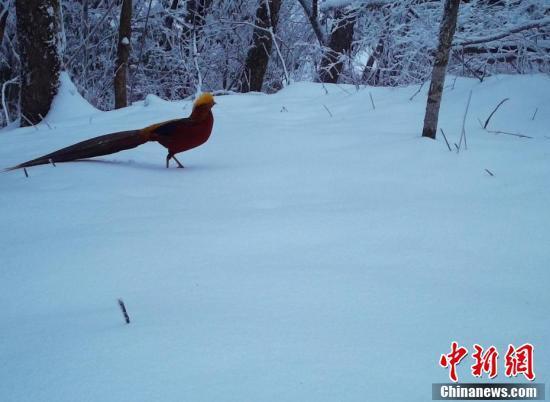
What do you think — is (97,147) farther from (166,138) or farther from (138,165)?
(166,138)

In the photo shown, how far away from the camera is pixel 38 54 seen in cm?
462

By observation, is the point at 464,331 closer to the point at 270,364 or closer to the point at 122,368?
the point at 270,364

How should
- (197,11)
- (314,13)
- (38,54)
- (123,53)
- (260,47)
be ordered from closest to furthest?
(38,54), (123,53), (260,47), (314,13), (197,11)

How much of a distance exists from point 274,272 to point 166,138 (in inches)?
72.0

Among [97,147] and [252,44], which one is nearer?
[97,147]

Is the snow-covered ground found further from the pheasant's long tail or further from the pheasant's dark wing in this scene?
the pheasant's dark wing

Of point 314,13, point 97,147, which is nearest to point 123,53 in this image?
point 314,13

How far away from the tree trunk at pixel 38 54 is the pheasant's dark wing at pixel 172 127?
2.67m

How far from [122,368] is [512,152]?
2.51m

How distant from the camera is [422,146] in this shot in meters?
2.79

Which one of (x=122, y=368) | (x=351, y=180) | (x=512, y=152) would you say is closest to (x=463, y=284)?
(x=122, y=368)

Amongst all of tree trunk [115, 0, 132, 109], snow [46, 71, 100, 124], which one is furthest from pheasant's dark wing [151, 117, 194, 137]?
tree trunk [115, 0, 132, 109]

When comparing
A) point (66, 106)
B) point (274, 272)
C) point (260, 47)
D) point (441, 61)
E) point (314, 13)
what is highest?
point (314, 13)

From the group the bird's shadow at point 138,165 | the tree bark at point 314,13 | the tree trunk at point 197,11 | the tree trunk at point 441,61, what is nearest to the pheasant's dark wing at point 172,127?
the bird's shadow at point 138,165
